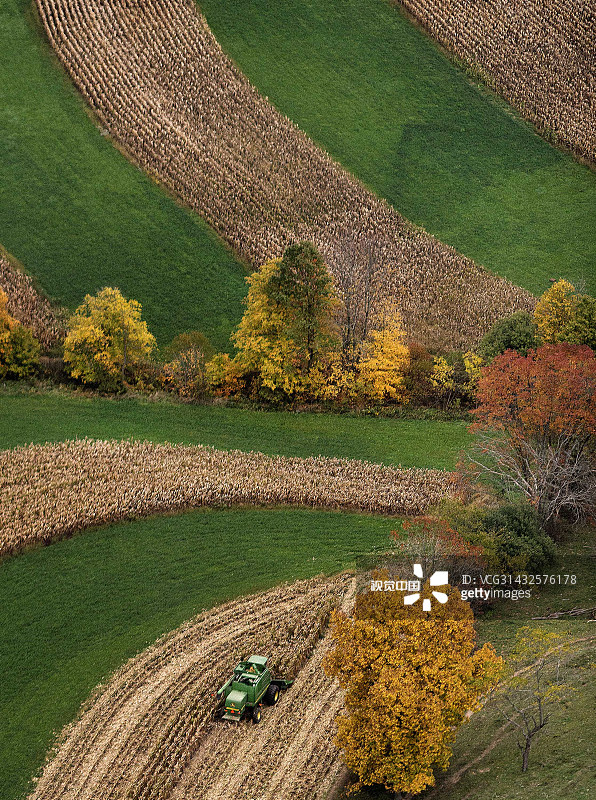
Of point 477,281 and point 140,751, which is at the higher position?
point 477,281

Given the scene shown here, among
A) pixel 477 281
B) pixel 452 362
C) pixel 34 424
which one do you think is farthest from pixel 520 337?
pixel 34 424

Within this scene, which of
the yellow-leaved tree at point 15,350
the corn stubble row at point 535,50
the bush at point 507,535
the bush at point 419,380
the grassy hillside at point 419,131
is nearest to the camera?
the bush at point 507,535

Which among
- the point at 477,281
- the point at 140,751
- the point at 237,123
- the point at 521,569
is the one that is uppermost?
the point at 237,123

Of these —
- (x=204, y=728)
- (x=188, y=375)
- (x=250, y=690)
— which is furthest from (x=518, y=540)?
(x=188, y=375)

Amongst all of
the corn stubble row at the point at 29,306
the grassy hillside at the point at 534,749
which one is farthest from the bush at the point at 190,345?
the grassy hillside at the point at 534,749

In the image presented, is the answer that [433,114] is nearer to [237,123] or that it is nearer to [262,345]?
[237,123]

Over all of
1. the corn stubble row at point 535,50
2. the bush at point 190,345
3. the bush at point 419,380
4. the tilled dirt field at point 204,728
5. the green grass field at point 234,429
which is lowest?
the tilled dirt field at point 204,728

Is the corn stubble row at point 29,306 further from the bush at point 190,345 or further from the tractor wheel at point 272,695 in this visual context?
the tractor wheel at point 272,695

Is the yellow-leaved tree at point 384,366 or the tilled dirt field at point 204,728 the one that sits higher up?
the yellow-leaved tree at point 384,366
